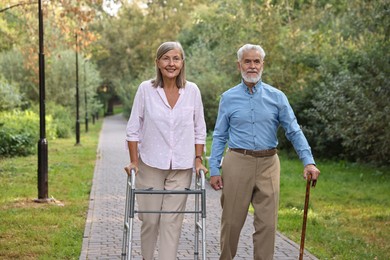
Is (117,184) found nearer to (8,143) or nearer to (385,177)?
(385,177)

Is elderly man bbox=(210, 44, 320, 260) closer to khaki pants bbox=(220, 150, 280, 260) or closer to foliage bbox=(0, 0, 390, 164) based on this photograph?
khaki pants bbox=(220, 150, 280, 260)

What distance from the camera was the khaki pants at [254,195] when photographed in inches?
237

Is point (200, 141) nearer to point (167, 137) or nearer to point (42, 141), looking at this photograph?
point (167, 137)

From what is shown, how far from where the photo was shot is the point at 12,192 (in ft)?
46.2

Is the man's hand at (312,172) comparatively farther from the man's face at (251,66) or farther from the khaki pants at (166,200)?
the khaki pants at (166,200)

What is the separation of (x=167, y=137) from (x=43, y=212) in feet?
19.9

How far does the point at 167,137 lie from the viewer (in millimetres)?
5934

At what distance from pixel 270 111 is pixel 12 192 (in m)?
9.12

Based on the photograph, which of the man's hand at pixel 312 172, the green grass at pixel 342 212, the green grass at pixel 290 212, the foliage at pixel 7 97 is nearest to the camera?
the man's hand at pixel 312 172

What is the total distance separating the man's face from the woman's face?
51 centimetres

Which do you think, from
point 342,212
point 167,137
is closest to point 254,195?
point 167,137

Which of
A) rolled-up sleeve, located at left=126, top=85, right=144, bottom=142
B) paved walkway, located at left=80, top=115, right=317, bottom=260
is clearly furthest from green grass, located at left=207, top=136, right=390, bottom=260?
rolled-up sleeve, located at left=126, top=85, right=144, bottom=142

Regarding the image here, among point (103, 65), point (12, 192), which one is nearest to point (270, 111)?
point (12, 192)

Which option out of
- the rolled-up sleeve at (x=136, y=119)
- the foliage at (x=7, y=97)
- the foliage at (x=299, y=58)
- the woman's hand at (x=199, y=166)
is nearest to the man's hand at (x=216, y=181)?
the woman's hand at (x=199, y=166)
